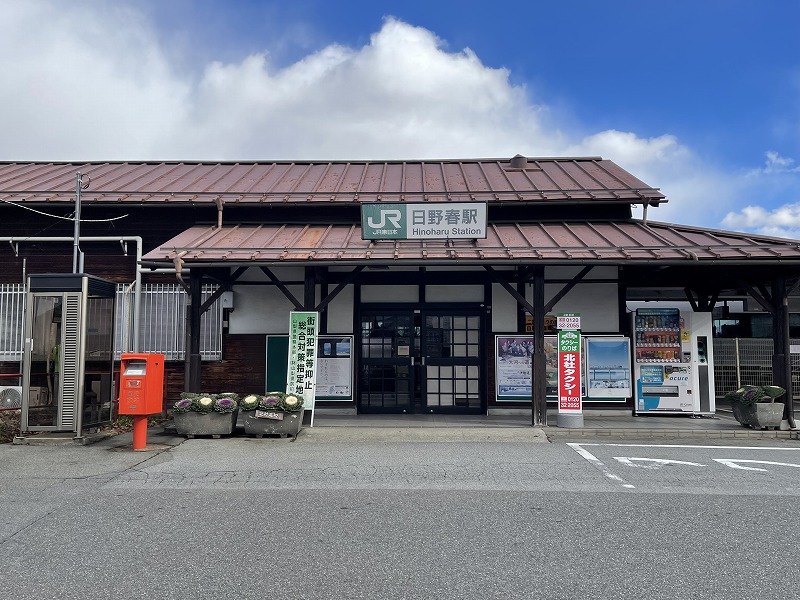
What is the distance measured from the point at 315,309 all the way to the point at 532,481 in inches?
214

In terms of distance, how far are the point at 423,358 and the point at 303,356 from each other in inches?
121

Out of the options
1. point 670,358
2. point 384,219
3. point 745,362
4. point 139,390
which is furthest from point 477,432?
point 745,362

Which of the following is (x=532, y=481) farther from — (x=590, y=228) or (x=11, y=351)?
(x=11, y=351)

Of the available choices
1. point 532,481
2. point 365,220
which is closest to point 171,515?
point 532,481

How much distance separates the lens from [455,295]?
42.1 feet

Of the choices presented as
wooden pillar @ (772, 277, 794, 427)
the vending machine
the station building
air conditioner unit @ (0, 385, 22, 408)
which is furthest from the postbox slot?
wooden pillar @ (772, 277, 794, 427)

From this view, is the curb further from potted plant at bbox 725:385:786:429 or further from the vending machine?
the vending machine

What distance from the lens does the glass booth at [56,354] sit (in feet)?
30.7

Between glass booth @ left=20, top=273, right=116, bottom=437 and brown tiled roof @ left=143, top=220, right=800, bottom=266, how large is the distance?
138cm

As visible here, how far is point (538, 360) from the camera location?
1052 cm

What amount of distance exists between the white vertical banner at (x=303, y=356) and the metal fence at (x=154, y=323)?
267 cm

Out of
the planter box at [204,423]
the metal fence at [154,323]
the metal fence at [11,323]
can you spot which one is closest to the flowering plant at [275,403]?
the planter box at [204,423]

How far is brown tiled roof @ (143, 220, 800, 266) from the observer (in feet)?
33.7

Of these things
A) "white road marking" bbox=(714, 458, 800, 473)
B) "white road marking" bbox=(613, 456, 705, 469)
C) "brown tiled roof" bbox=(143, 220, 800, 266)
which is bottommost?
"white road marking" bbox=(714, 458, 800, 473)
